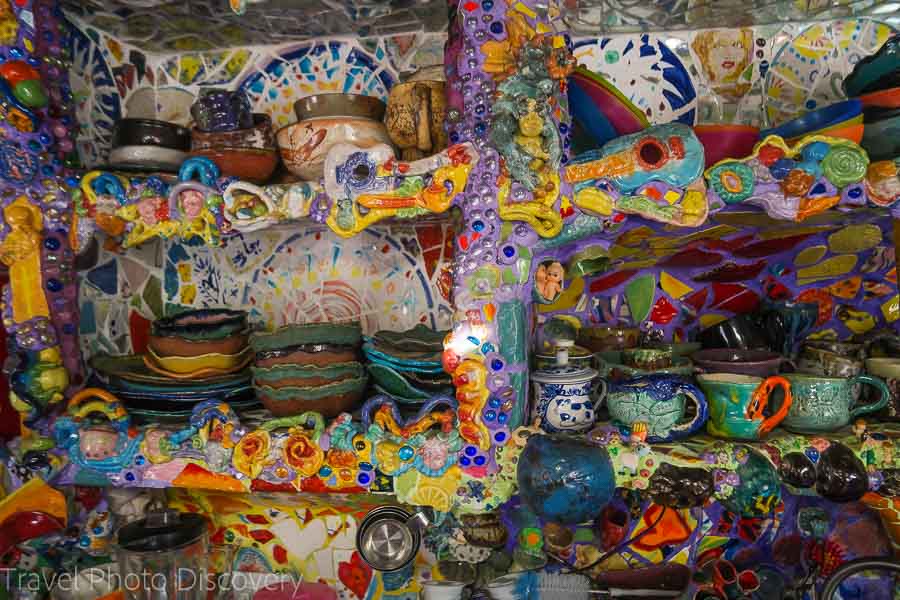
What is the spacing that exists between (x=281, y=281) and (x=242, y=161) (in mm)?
353

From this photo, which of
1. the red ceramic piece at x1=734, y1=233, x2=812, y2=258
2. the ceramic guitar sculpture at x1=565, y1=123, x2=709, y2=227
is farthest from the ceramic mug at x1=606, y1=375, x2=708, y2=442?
the red ceramic piece at x1=734, y1=233, x2=812, y2=258

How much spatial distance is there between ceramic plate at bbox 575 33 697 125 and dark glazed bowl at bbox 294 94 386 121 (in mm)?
459

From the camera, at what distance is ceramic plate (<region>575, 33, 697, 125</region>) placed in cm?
118

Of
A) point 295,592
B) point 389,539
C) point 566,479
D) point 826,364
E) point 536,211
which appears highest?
point 536,211

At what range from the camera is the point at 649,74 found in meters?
1.19

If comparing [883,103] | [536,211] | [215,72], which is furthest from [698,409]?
[215,72]

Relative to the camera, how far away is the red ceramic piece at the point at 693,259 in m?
1.13

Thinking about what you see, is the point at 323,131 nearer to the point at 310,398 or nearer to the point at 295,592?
the point at 310,398

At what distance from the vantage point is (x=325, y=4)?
1116 mm

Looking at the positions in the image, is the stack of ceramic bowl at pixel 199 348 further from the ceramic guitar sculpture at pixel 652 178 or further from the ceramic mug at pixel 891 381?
the ceramic mug at pixel 891 381

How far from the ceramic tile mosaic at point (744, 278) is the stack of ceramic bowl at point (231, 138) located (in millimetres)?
601

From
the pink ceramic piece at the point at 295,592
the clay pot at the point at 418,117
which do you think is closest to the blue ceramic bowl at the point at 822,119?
the clay pot at the point at 418,117

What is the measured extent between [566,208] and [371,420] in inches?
17.9

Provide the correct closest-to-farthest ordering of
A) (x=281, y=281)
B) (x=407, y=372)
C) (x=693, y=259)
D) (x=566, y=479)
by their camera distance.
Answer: (x=566, y=479) < (x=407, y=372) < (x=693, y=259) < (x=281, y=281)
